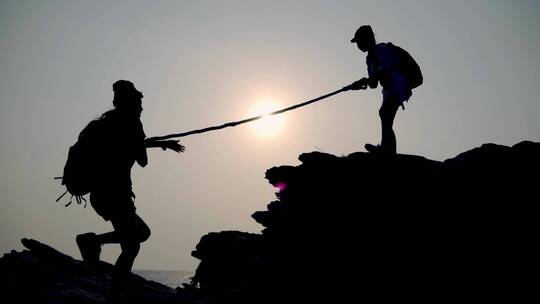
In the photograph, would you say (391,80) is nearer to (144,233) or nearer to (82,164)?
(144,233)

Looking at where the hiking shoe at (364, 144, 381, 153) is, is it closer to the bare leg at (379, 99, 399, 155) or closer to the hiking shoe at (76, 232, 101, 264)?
the bare leg at (379, 99, 399, 155)

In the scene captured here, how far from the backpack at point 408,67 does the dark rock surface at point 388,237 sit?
6.04ft

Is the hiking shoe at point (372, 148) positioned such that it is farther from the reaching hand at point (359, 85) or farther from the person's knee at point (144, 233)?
the person's knee at point (144, 233)

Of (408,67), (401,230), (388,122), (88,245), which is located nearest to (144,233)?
(88,245)

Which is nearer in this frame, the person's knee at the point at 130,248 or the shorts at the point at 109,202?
the shorts at the point at 109,202

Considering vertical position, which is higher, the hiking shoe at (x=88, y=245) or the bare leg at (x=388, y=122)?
the bare leg at (x=388, y=122)

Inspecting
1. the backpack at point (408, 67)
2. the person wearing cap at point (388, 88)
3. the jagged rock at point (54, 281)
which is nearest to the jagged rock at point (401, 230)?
the person wearing cap at point (388, 88)

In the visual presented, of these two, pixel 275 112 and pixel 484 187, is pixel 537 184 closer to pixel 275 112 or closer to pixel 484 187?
pixel 484 187

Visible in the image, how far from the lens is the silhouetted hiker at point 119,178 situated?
6238 millimetres

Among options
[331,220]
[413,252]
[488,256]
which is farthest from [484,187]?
[331,220]

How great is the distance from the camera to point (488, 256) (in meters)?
6.57

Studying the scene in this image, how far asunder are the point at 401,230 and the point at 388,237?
265 millimetres

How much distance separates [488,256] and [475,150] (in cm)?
226

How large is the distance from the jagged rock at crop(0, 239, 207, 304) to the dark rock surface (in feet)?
0.12
